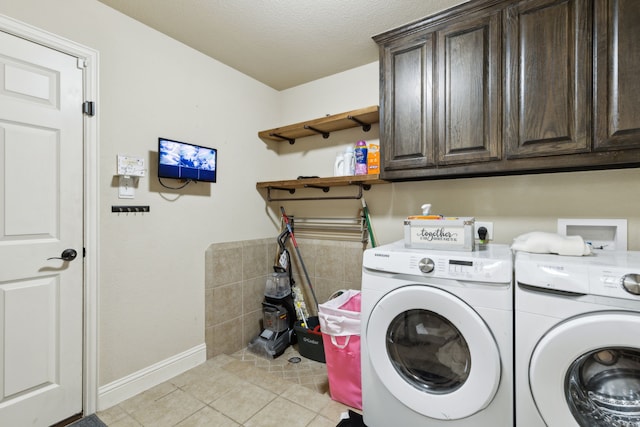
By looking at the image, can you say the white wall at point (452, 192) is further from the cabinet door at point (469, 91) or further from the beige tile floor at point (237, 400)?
the beige tile floor at point (237, 400)

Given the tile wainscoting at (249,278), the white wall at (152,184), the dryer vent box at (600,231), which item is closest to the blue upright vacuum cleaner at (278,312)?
the tile wainscoting at (249,278)

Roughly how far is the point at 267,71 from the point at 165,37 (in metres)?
0.81

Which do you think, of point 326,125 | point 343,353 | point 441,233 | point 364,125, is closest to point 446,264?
point 441,233

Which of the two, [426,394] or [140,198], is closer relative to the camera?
[426,394]

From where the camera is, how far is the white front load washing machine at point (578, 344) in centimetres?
99

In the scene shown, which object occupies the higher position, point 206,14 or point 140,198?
point 206,14

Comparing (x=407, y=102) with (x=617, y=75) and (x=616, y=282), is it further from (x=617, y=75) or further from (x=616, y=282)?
(x=616, y=282)

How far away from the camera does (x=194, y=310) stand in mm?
2229

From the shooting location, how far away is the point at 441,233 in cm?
155

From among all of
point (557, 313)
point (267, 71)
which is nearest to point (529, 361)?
point (557, 313)

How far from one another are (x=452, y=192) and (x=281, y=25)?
1.60 metres

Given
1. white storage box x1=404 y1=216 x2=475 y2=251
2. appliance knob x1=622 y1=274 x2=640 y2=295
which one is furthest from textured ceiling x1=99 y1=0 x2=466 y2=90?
appliance knob x1=622 y1=274 x2=640 y2=295

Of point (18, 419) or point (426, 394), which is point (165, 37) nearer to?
point (18, 419)

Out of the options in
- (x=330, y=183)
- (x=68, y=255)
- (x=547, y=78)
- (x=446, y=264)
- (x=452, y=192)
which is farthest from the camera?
(x=330, y=183)
